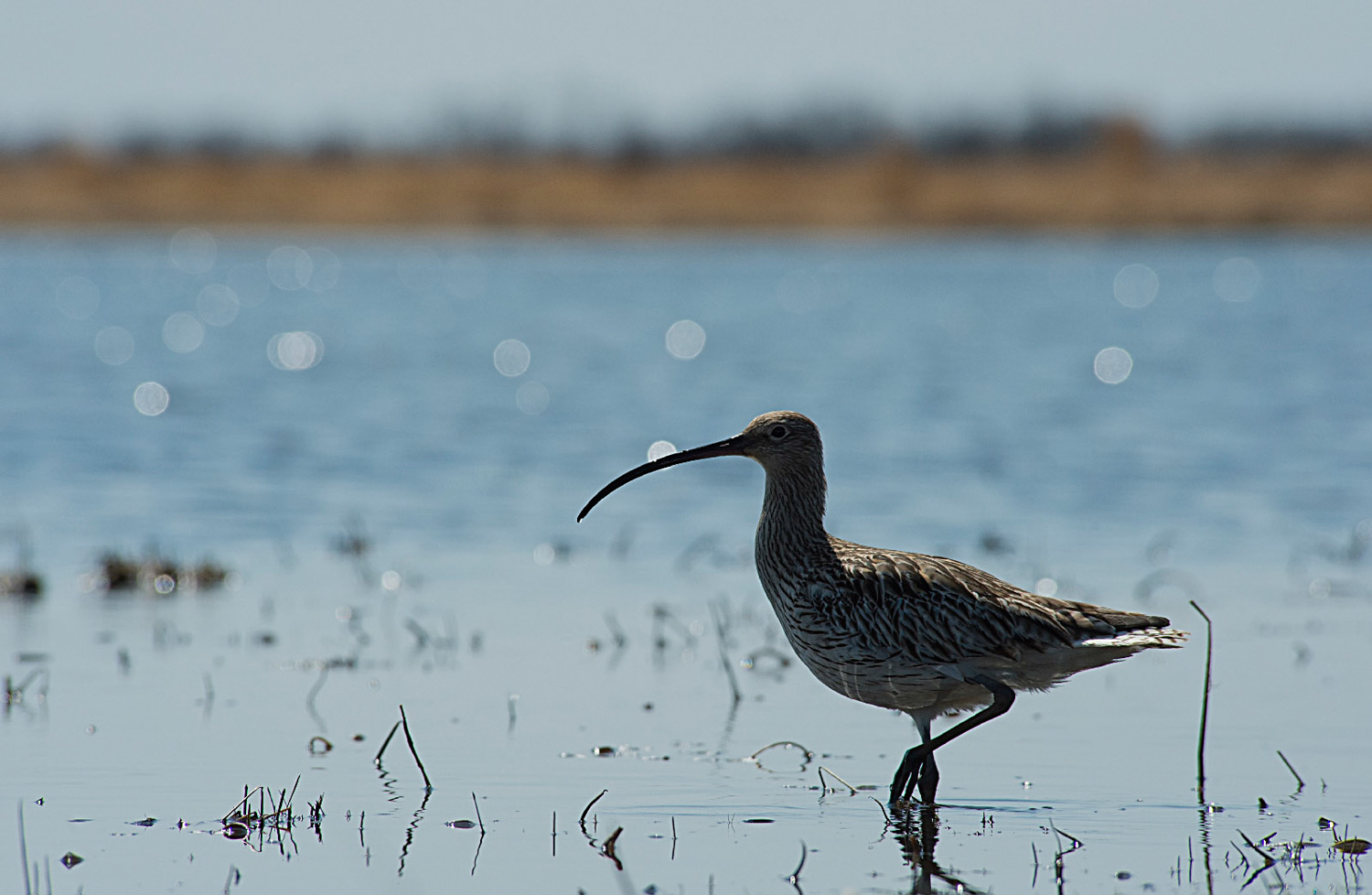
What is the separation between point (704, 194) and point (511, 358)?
90.9ft

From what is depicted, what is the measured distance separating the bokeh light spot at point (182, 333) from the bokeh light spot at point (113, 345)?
637 mm

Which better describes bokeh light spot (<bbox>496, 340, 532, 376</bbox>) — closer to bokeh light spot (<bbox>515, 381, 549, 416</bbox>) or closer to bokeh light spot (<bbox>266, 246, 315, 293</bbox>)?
bokeh light spot (<bbox>515, 381, 549, 416</bbox>)

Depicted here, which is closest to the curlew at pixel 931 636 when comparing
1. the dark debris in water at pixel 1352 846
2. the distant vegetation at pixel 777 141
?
the dark debris in water at pixel 1352 846

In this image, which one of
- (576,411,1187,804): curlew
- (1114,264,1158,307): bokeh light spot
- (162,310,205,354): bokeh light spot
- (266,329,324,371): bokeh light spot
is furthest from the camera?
(1114,264,1158,307): bokeh light spot

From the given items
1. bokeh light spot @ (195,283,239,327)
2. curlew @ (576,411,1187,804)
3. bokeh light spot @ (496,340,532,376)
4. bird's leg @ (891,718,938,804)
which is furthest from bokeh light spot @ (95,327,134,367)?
bird's leg @ (891,718,938,804)

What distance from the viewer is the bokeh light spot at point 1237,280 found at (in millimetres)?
34303

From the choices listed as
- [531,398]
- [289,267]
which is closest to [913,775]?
[531,398]

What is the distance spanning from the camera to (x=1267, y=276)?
3944 cm

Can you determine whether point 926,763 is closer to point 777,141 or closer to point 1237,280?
point 1237,280

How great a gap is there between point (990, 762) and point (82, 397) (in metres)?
15.7

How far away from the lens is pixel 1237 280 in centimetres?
3766

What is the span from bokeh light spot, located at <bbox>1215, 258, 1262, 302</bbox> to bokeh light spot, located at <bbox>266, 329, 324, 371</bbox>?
54.2 feet

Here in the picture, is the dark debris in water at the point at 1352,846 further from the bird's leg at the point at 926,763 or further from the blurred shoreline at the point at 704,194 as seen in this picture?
the blurred shoreline at the point at 704,194

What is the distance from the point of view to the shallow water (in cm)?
512
